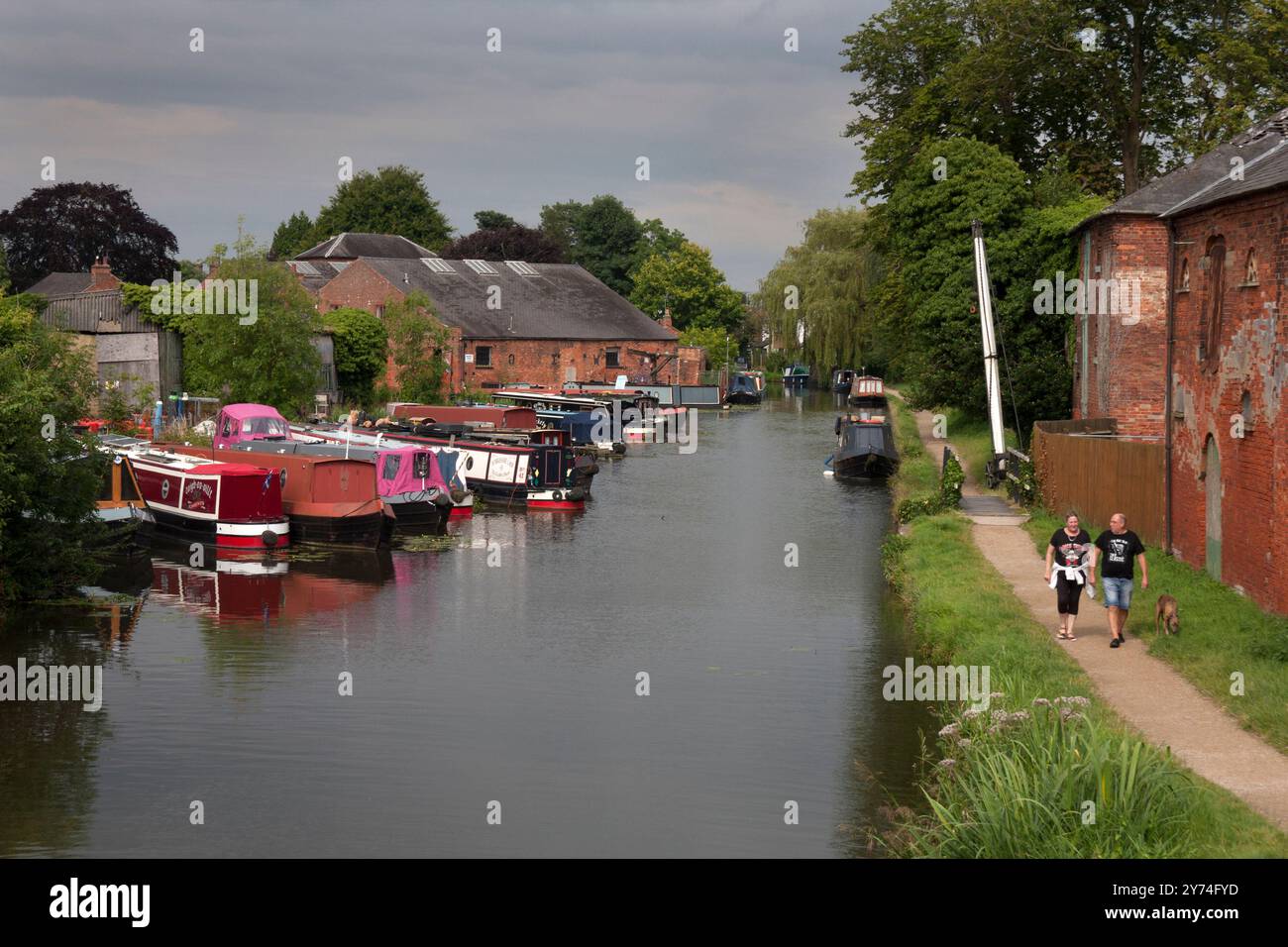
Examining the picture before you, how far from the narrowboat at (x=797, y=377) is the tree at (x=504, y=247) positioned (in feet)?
60.4

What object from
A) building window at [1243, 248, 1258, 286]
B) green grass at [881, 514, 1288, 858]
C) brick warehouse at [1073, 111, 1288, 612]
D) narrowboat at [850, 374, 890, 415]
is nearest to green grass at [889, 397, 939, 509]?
brick warehouse at [1073, 111, 1288, 612]

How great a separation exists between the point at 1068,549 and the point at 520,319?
5488cm

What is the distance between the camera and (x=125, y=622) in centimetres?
2270

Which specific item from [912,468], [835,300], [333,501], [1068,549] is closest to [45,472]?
[333,501]

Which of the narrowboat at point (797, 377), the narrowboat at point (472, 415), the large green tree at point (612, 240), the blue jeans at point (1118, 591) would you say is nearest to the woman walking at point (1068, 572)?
the blue jeans at point (1118, 591)

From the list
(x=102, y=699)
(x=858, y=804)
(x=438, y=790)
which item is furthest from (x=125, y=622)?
(x=858, y=804)

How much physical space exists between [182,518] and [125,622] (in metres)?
7.03

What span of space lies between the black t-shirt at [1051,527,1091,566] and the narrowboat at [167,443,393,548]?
51.6ft

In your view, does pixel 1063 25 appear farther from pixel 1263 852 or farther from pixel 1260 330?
pixel 1263 852

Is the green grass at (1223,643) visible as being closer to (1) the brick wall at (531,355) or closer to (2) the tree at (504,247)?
(1) the brick wall at (531,355)

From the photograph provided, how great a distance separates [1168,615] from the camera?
17547 millimetres

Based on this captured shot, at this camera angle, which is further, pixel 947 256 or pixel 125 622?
pixel 947 256

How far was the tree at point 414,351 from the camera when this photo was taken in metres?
54.6
